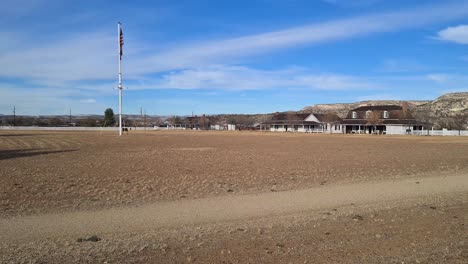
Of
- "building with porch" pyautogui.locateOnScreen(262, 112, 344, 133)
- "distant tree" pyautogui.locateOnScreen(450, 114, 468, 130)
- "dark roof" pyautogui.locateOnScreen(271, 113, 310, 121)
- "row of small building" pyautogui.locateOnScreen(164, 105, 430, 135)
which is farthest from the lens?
"dark roof" pyautogui.locateOnScreen(271, 113, 310, 121)

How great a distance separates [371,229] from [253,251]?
8.58 ft

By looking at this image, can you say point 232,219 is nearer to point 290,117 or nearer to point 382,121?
point 382,121

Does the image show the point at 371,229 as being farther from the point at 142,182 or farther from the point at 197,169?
the point at 197,169

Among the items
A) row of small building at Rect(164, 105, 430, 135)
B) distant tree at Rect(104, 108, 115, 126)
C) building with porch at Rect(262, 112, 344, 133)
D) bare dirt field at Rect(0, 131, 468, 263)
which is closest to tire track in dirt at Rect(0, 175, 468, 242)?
bare dirt field at Rect(0, 131, 468, 263)

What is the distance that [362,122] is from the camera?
4532 inches

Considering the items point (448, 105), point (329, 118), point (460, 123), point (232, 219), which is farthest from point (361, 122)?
point (232, 219)

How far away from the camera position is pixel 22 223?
26.7 ft

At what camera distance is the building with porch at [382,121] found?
10662 cm

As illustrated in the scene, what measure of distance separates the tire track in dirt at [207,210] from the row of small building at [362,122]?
96925 mm

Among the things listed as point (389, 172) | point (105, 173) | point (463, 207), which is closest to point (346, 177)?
point (389, 172)

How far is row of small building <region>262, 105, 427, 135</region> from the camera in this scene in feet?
354

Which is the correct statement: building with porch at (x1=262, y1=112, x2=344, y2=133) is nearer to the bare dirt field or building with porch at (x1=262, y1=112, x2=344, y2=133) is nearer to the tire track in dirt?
the tire track in dirt

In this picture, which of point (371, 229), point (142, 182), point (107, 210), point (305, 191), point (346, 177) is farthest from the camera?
point (346, 177)

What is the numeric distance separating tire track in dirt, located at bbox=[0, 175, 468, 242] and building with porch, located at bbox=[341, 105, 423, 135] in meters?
96.6
